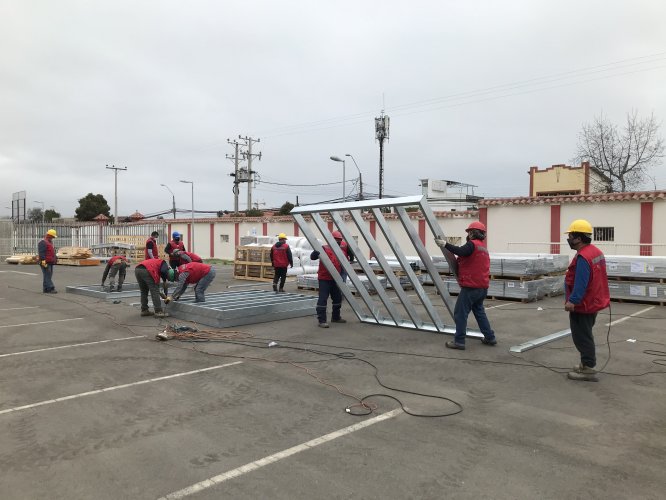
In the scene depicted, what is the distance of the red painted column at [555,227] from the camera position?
1877 cm

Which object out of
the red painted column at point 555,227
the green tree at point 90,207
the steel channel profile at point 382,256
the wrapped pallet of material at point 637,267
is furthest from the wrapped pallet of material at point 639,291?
the green tree at point 90,207

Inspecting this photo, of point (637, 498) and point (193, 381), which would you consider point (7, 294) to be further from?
point (637, 498)

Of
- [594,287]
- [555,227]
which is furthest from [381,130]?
[594,287]

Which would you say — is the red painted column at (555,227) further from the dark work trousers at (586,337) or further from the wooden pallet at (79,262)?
the wooden pallet at (79,262)

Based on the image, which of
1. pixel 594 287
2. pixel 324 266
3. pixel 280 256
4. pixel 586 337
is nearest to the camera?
pixel 594 287

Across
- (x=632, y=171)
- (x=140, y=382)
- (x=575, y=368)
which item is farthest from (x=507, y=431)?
(x=632, y=171)

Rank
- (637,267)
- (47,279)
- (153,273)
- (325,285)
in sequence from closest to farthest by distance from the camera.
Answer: (325,285) < (153,273) < (637,267) < (47,279)

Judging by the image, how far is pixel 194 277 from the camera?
969cm

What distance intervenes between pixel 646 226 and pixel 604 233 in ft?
4.50

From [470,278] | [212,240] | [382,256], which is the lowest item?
[470,278]

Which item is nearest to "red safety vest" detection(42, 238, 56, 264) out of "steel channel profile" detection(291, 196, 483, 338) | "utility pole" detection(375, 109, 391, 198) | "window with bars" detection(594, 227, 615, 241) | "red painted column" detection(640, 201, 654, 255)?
"steel channel profile" detection(291, 196, 483, 338)

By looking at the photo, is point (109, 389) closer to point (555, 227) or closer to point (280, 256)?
point (280, 256)

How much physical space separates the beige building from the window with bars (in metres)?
18.8

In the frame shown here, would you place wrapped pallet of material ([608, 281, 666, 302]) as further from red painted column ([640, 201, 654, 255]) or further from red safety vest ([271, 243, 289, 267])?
red safety vest ([271, 243, 289, 267])
